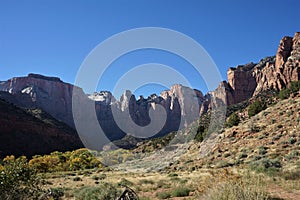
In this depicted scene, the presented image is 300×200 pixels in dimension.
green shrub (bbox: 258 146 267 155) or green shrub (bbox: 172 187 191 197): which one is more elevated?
green shrub (bbox: 258 146 267 155)

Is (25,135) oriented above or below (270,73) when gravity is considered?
below

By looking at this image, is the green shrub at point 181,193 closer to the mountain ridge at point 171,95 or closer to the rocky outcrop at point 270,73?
the rocky outcrop at point 270,73

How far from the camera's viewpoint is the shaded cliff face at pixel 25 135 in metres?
59.2

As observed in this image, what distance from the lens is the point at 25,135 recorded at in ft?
210

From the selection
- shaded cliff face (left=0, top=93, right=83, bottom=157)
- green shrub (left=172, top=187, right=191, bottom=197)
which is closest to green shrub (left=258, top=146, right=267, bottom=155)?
green shrub (left=172, top=187, right=191, bottom=197)

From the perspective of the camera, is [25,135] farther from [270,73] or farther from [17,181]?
[270,73]

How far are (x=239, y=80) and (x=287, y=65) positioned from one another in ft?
102

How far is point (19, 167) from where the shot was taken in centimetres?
675

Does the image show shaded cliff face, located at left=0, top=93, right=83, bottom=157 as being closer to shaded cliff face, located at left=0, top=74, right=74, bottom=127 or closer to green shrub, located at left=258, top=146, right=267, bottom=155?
green shrub, located at left=258, top=146, right=267, bottom=155

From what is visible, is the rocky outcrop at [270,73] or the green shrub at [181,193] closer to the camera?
the green shrub at [181,193]

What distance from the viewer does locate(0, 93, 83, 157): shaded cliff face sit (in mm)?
59219

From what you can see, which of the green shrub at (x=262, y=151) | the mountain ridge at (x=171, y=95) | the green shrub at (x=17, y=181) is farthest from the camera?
the mountain ridge at (x=171, y=95)

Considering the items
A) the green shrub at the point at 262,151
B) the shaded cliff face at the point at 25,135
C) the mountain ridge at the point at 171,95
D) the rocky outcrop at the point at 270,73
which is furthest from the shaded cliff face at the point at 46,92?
the green shrub at the point at 262,151

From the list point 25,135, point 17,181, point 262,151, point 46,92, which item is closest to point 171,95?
point 46,92
